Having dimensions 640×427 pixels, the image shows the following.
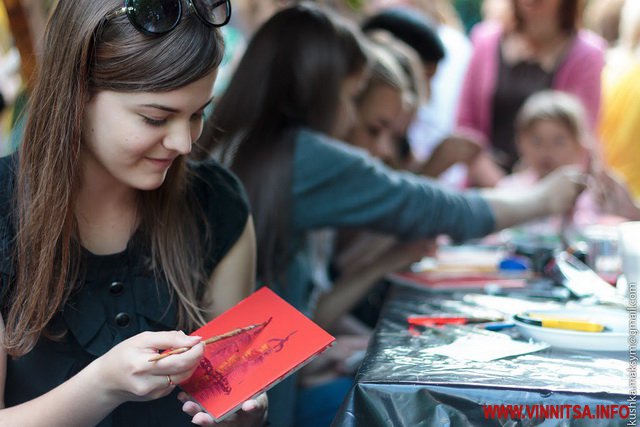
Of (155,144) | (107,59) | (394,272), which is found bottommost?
(394,272)

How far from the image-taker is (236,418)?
1427 millimetres

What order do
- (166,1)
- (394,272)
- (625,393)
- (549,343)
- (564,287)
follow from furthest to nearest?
(394,272) → (564,287) → (549,343) → (166,1) → (625,393)

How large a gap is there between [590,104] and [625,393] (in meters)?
2.95

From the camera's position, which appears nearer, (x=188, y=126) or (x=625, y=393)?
(x=625, y=393)

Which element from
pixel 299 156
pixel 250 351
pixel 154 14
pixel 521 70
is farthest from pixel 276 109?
pixel 521 70

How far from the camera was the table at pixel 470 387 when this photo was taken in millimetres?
1204

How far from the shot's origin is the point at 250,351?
1.34 meters

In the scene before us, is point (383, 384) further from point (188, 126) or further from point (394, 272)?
point (394, 272)

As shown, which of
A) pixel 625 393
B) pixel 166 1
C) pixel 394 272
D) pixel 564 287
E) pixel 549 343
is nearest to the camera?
pixel 625 393

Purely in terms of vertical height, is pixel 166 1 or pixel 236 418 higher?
pixel 166 1

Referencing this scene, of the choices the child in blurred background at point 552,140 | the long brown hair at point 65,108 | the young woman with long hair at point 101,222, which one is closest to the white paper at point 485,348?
the young woman with long hair at point 101,222

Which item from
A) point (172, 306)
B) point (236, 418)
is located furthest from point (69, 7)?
point (236, 418)

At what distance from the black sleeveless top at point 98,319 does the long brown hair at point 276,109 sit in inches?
21.9

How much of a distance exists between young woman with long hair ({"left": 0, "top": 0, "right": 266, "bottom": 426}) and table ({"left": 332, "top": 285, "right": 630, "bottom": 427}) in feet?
0.71
